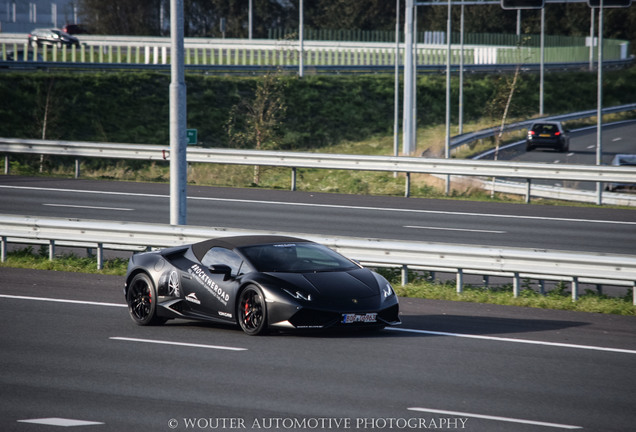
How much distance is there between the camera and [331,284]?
11164 millimetres

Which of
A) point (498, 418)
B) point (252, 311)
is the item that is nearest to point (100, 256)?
point (252, 311)

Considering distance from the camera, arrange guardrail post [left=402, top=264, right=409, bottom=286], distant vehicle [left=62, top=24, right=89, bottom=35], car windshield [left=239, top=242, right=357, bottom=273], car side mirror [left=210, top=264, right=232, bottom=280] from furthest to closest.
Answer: distant vehicle [left=62, top=24, right=89, bottom=35] < guardrail post [left=402, top=264, right=409, bottom=286] < car windshield [left=239, top=242, right=357, bottom=273] < car side mirror [left=210, top=264, right=232, bottom=280]

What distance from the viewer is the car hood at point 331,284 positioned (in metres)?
11.0

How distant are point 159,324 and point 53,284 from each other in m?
3.69

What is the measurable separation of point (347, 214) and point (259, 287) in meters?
13.1

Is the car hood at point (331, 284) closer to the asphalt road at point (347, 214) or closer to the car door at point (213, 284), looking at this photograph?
the car door at point (213, 284)

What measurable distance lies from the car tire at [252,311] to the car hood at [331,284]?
0.97 feet

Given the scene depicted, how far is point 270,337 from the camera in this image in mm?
11289

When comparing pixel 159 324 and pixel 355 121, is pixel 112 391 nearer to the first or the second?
pixel 159 324

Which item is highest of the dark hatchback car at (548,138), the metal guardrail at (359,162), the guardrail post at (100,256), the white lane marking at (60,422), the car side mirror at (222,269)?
the dark hatchback car at (548,138)

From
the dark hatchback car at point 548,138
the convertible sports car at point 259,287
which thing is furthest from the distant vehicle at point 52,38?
the convertible sports car at point 259,287

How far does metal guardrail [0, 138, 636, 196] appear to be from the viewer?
27.0 m

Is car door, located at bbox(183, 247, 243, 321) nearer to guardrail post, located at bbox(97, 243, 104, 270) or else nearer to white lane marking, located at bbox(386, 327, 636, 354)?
white lane marking, located at bbox(386, 327, 636, 354)

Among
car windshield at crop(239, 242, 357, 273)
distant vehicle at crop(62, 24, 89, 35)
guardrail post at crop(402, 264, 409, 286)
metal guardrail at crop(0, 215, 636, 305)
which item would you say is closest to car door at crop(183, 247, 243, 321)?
car windshield at crop(239, 242, 357, 273)
